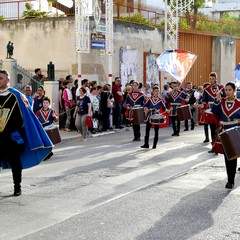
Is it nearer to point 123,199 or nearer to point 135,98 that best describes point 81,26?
point 135,98

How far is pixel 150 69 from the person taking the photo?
2998cm

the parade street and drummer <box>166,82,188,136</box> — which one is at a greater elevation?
drummer <box>166,82,188,136</box>

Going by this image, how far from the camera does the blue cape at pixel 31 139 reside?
9125 millimetres

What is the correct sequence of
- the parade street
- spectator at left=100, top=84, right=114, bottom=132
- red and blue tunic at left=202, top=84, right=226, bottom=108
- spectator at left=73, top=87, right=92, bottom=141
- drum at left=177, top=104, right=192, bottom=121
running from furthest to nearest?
1. spectator at left=100, top=84, right=114, bottom=132
2. drum at left=177, top=104, right=192, bottom=121
3. spectator at left=73, top=87, right=92, bottom=141
4. red and blue tunic at left=202, top=84, right=226, bottom=108
5. the parade street

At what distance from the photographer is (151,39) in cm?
3008

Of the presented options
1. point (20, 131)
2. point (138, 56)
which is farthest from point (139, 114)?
point (138, 56)

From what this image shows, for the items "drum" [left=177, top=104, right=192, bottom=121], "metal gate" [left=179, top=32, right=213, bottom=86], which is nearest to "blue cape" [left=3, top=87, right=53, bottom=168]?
"drum" [left=177, top=104, right=192, bottom=121]

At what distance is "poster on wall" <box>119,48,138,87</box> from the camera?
2738cm

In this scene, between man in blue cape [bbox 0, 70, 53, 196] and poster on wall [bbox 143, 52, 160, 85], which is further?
poster on wall [bbox 143, 52, 160, 85]

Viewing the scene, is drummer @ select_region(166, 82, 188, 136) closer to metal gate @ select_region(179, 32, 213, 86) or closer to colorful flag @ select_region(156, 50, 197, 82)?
colorful flag @ select_region(156, 50, 197, 82)

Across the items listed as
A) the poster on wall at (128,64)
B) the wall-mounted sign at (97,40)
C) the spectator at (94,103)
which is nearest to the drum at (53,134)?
the spectator at (94,103)

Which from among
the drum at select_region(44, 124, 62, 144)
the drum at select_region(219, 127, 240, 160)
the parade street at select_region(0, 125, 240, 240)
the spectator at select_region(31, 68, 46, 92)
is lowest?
the parade street at select_region(0, 125, 240, 240)

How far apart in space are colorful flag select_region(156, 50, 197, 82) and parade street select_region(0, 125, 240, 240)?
10137mm

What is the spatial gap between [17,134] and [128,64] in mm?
19103
